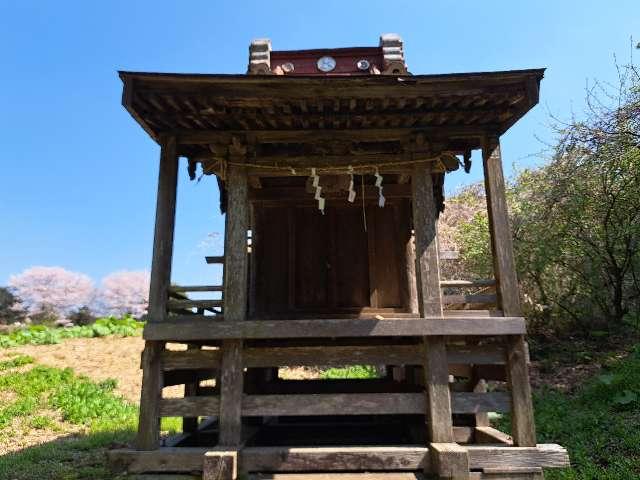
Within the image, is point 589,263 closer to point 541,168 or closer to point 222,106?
point 541,168

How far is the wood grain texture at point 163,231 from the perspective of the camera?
6043 mm

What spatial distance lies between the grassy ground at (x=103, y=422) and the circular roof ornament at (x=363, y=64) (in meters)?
8.31

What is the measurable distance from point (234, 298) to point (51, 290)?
169ft

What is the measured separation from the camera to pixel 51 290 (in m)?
48.0

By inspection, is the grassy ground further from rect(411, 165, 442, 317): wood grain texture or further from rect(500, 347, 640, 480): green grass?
rect(411, 165, 442, 317): wood grain texture

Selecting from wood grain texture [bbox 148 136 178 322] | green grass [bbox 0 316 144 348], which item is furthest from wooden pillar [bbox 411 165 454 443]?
green grass [bbox 0 316 144 348]

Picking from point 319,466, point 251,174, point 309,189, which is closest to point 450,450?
point 319,466

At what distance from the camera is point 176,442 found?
21.4 feet

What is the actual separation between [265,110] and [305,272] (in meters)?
3.00

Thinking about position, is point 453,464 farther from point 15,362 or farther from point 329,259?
point 15,362

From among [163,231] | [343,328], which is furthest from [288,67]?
[343,328]

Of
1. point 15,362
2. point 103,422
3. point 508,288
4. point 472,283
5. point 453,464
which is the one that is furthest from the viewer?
point 15,362

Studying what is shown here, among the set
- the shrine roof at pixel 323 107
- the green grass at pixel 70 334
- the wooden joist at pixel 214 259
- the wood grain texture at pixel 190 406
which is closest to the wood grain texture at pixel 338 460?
the wood grain texture at pixel 190 406

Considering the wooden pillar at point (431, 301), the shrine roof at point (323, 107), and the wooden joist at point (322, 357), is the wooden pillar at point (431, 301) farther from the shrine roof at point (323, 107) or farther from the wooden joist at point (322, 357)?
the shrine roof at point (323, 107)
